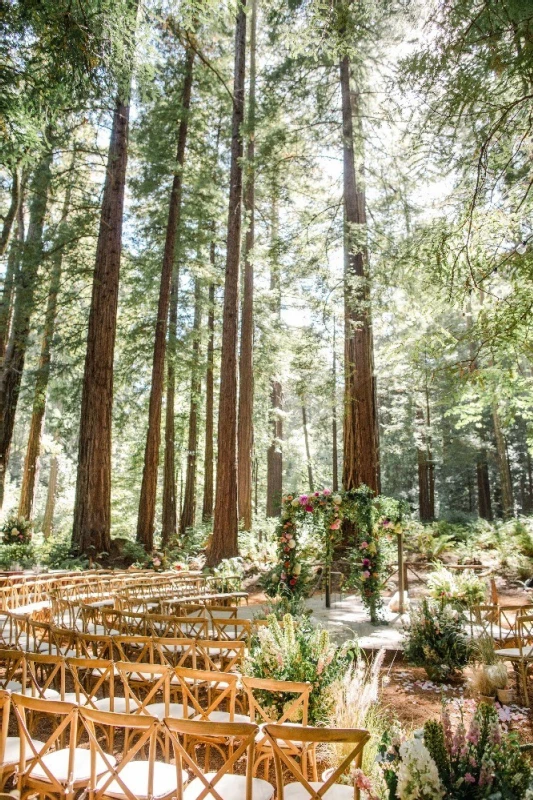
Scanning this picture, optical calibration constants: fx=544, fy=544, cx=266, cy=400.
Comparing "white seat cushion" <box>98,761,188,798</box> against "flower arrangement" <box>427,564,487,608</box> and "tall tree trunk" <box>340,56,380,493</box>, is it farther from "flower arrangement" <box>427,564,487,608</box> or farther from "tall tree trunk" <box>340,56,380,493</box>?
"tall tree trunk" <box>340,56,380,493</box>

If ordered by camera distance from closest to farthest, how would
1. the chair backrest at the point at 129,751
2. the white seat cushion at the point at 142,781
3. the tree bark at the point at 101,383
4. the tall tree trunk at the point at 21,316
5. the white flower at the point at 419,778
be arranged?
the white flower at the point at 419,778 < the chair backrest at the point at 129,751 < the white seat cushion at the point at 142,781 < the tree bark at the point at 101,383 < the tall tree trunk at the point at 21,316

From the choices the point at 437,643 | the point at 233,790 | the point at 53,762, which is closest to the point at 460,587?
the point at 437,643

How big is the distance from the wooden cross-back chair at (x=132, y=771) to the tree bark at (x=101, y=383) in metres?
9.29

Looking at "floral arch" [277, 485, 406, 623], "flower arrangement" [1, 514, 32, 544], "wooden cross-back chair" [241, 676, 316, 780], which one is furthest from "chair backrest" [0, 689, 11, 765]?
"flower arrangement" [1, 514, 32, 544]

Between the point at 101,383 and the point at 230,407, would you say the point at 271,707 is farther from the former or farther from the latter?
the point at 101,383

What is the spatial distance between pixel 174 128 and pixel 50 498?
56.3 feet

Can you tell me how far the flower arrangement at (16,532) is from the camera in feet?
47.9

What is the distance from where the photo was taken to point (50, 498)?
25.3 meters

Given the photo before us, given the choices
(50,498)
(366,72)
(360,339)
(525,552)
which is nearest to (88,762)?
(360,339)

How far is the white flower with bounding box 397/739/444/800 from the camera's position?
2.10m

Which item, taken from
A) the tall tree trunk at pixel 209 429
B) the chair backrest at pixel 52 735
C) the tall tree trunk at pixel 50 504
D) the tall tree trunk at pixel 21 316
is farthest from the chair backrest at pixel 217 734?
the tall tree trunk at pixel 50 504

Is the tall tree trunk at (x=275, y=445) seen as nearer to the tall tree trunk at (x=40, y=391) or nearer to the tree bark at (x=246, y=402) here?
the tree bark at (x=246, y=402)

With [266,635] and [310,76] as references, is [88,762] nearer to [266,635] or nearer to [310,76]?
[266,635]

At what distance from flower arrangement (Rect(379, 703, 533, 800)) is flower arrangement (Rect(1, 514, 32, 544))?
46.8ft
